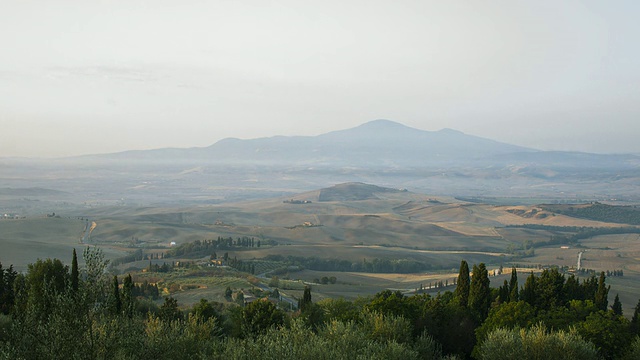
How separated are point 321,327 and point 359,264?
94561 millimetres

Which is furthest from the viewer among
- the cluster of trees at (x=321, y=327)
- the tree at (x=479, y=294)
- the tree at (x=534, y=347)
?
the tree at (x=479, y=294)

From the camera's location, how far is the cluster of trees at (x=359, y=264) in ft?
440

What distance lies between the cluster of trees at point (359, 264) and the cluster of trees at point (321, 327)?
219 ft

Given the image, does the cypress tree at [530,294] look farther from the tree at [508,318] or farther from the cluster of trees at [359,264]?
the cluster of trees at [359,264]

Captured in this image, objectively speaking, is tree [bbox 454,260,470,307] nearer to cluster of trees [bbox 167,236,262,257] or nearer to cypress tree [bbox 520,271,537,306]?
cypress tree [bbox 520,271,537,306]

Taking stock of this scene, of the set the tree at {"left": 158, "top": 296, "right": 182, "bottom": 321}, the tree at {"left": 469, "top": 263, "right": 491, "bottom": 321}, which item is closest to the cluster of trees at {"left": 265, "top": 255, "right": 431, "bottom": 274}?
the tree at {"left": 469, "top": 263, "right": 491, "bottom": 321}

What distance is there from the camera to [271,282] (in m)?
99.2

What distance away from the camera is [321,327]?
44375mm

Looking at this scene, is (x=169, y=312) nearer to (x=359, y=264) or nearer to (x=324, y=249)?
(x=359, y=264)

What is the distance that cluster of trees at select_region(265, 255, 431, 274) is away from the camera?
13425 centimetres

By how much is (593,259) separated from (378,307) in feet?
367

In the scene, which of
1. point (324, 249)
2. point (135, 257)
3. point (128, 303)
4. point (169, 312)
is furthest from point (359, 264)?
point (128, 303)

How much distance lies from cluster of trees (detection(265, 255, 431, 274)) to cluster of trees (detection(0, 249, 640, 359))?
66710 mm

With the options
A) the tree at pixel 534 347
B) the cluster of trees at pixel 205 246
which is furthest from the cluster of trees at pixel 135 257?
the tree at pixel 534 347
